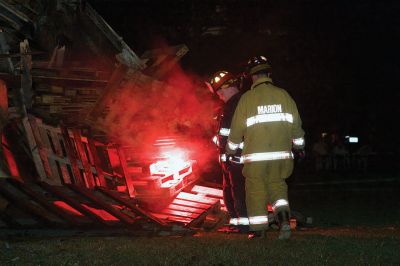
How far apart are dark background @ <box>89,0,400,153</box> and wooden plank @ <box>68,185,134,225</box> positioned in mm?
11685

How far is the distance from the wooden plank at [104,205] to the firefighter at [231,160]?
1.35 metres

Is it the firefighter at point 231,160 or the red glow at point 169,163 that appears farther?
the red glow at point 169,163

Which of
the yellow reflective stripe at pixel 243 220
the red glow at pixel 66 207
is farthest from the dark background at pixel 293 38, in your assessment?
the yellow reflective stripe at pixel 243 220

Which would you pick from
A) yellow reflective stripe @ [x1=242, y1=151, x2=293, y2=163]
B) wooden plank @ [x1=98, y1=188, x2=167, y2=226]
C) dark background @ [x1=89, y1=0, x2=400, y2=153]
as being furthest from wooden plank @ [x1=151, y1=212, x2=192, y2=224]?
dark background @ [x1=89, y1=0, x2=400, y2=153]

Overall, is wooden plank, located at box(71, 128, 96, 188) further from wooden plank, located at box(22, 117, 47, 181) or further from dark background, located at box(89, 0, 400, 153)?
dark background, located at box(89, 0, 400, 153)

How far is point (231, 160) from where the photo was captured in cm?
684

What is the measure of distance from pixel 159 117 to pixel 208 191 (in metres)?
1.64

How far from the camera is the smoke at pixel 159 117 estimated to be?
32.3ft

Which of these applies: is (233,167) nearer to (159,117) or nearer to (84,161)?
(84,161)

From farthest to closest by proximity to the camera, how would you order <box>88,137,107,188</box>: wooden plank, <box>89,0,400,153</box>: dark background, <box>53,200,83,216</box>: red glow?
<box>89,0,400,153</box>: dark background < <box>88,137,107,188</box>: wooden plank < <box>53,200,83,216</box>: red glow

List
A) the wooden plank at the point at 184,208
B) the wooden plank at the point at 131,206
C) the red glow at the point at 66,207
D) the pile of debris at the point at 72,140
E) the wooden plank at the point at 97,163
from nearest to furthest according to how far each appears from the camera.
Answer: the wooden plank at the point at 131,206, the red glow at the point at 66,207, the pile of debris at the point at 72,140, the wooden plank at the point at 184,208, the wooden plank at the point at 97,163

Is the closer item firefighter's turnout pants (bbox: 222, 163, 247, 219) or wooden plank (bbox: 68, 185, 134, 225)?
firefighter's turnout pants (bbox: 222, 163, 247, 219)

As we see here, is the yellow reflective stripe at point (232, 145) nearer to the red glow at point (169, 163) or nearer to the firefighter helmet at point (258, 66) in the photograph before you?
the firefighter helmet at point (258, 66)

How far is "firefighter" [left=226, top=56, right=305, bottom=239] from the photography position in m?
5.94
